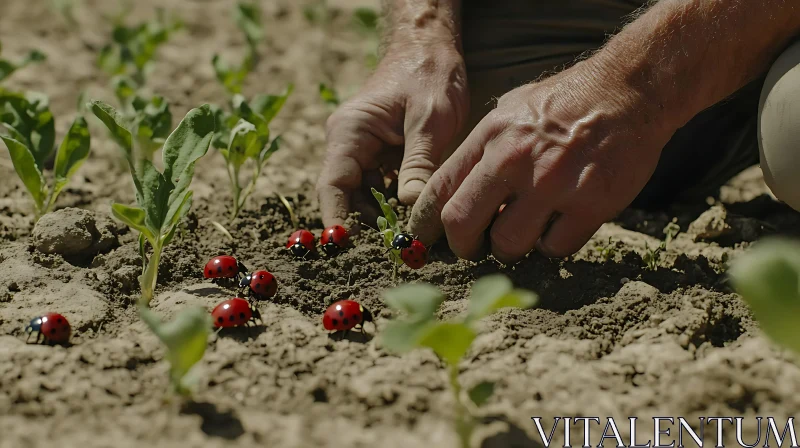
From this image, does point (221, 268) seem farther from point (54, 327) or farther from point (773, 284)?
point (773, 284)

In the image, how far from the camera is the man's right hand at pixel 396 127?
273 centimetres

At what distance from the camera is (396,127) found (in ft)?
9.32

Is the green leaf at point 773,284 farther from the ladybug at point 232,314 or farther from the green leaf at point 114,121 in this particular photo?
the green leaf at point 114,121

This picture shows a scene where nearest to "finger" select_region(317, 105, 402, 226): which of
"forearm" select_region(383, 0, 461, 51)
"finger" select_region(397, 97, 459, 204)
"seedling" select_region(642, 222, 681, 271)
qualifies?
"finger" select_region(397, 97, 459, 204)

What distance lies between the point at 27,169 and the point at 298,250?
0.93 metres

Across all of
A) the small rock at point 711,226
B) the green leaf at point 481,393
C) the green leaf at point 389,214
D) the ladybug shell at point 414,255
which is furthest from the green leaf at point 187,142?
the small rock at point 711,226

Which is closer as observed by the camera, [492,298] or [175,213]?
[492,298]

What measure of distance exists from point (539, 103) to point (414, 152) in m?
0.49

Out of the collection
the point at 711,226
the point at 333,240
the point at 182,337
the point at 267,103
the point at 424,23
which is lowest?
the point at 182,337

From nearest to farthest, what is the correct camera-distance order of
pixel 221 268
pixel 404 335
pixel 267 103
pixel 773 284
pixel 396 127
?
pixel 773 284 → pixel 404 335 → pixel 221 268 → pixel 396 127 → pixel 267 103

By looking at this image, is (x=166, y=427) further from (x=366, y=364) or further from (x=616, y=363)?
(x=616, y=363)

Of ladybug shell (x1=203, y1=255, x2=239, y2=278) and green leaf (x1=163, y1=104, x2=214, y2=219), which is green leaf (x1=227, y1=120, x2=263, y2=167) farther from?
ladybug shell (x1=203, y1=255, x2=239, y2=278)

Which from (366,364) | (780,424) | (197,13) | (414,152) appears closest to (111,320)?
(366,364)

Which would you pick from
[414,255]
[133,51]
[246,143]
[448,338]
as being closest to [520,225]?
[414,255]
